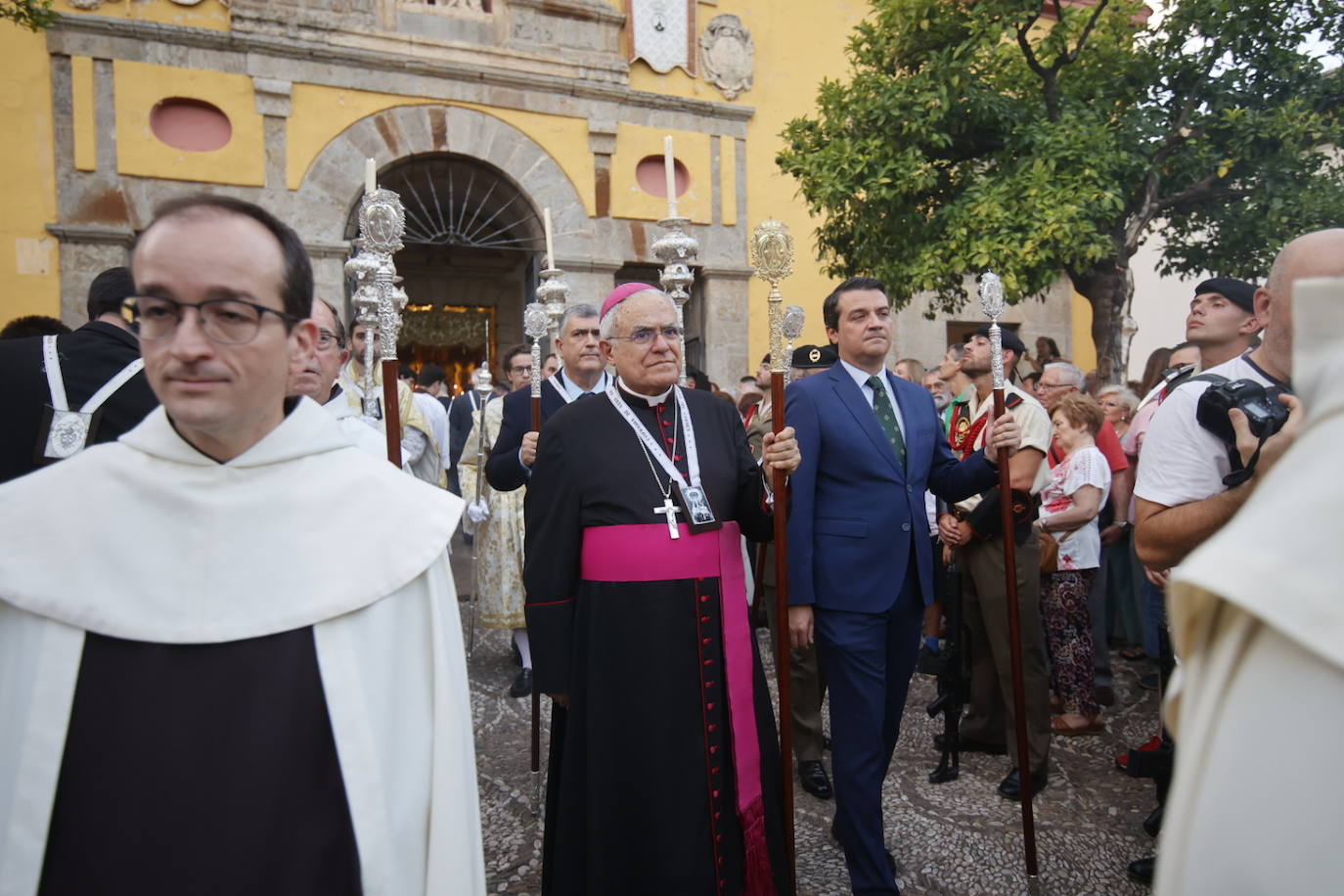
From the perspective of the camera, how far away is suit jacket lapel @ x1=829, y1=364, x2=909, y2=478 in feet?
10.7

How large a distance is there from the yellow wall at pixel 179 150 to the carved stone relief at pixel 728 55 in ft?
20.3

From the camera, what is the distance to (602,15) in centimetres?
1182

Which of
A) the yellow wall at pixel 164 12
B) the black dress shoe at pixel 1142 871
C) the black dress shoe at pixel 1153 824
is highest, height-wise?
the yellow wall at pixel 164 12

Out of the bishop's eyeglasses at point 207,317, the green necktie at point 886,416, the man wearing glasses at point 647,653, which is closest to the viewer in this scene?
the bishop's eyeglasses at point 207,317

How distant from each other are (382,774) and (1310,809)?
1.24 metres

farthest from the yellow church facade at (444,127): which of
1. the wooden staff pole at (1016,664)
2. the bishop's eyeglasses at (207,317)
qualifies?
the bishop's eyeglasses at (207,317)

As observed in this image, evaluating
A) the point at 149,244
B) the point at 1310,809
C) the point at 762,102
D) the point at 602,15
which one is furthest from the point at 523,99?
the point at 1310,809

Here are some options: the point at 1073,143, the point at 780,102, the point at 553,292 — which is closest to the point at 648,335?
the point at 553,292

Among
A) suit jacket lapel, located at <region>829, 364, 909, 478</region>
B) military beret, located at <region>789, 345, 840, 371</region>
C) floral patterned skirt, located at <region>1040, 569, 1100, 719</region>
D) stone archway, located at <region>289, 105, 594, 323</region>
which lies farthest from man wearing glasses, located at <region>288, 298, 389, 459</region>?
stone archway, located at <region>289, 105, 594, 323</region>

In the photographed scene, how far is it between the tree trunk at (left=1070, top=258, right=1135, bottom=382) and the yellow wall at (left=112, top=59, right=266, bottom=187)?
10314 mm

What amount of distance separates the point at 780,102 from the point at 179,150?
27.0ft

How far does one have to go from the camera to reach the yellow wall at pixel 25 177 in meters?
9.38

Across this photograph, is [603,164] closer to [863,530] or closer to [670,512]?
[863,530]

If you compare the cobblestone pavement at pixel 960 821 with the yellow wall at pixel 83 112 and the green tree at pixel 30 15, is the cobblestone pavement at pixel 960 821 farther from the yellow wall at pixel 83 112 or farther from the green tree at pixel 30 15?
the yellow wall at pixel 83 112
